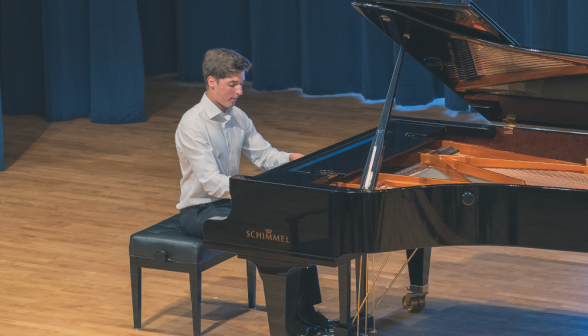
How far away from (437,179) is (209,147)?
831 mm

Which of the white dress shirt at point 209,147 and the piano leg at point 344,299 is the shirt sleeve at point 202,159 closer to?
the white dress shirt at point 209,147

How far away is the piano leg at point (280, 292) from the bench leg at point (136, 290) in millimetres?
689

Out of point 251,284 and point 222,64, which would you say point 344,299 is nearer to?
point 251,284

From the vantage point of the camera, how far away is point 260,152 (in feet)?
10.9

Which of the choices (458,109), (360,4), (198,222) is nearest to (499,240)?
(360,4)

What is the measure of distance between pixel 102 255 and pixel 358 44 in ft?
14.0

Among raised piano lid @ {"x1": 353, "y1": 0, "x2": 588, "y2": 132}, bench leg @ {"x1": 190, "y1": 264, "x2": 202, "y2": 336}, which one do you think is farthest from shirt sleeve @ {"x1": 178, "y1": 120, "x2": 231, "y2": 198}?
raised piano lid @ {"x1": 353, "y1": 0, "x2": 588, "y2": 132}

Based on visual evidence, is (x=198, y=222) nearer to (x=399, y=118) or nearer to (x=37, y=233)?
(x=399, y=118)

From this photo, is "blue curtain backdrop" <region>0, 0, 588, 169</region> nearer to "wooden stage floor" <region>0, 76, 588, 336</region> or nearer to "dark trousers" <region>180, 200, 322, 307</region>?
"wooden stage floor" <region>0, 76, 588, 336</region>

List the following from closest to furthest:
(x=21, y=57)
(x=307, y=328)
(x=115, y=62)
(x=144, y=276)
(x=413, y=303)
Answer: (x=307, y=328) < (x=413, y=303) < (x=144, y=276) < (x=115, y=62) < (x=21, y=57)

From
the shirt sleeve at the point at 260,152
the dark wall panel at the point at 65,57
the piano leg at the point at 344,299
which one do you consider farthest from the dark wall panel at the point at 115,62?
the piano leg at the point at 344,299

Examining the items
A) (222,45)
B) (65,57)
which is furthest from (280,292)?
(222,45)

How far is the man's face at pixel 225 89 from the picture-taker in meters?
3.00

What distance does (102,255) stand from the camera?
4012 mm
